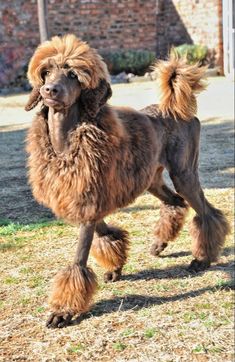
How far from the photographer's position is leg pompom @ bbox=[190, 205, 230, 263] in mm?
4504

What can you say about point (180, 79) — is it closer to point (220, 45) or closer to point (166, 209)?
point (166, 209)

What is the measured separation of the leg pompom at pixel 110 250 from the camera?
13.6 ft

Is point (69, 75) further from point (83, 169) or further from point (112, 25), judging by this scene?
point (112, 25)

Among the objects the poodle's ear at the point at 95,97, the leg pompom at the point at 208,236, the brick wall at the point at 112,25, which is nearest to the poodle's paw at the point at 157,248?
the leg pompom at the point at 208,236

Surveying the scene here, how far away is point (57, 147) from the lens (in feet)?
11.7

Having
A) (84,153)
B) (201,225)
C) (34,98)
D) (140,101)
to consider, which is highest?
(34,98)

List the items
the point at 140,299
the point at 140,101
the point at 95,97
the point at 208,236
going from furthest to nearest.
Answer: the point at 140,101 < the point at 208,236 < the point at 140,299 < the point at 95,97

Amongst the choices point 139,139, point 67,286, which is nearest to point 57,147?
point 139,139

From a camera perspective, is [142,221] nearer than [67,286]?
No

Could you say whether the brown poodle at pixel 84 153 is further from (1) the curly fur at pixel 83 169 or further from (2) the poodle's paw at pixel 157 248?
(2) the poodle's paw at pixel 157 248

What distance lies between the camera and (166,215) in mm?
4836

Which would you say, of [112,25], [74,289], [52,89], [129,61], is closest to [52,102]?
[52,89]

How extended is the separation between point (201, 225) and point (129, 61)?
1389cm

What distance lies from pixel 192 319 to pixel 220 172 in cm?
397
